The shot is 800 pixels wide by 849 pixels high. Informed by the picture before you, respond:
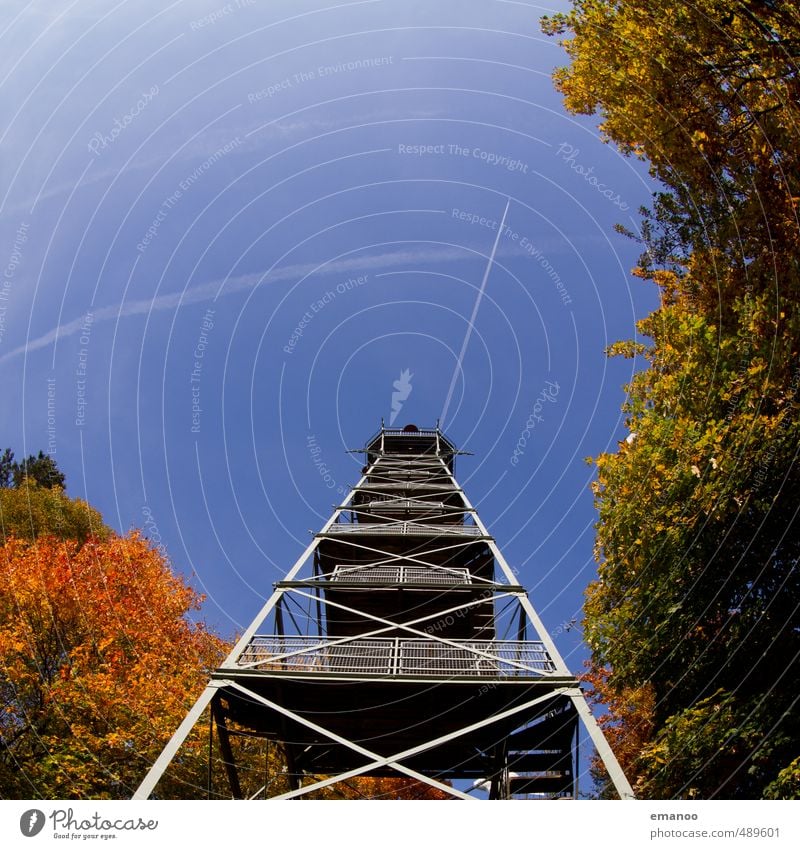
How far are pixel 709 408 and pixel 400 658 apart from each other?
21.1 feet

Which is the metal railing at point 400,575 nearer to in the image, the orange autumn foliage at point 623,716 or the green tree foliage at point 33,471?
the orange autumn foliage at point 623,716

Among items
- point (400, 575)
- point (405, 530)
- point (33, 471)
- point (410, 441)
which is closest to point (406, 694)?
point (400, 575)

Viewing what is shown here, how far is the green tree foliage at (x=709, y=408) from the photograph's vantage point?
8.63 m

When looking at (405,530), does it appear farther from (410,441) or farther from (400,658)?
(410,441)

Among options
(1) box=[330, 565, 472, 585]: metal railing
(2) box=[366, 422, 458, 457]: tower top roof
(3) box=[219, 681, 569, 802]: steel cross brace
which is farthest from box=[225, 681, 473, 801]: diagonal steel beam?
(2) box=[366, 422, 458, 457]: tower top roof

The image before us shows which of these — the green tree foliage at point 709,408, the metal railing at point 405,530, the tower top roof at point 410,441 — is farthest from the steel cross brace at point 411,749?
the tower top roof at point 410,441

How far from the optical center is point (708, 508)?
11047 millimetres

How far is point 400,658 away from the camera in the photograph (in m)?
9.07

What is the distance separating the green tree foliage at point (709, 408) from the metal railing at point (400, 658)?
321 cm

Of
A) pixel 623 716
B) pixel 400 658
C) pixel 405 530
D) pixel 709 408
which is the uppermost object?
pixel 709 408

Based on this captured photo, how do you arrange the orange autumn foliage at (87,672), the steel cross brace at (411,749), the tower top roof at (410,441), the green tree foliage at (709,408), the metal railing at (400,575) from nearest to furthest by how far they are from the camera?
1. the steel cross brace at (411,749)
2. the green tree foliage at (709,408)
3. the metal railing at (400,575)
4. the orange autumn foliage at (87,672)
5. the tower top roof at (410,441)

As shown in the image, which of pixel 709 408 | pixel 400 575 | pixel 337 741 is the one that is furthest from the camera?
pixel 400 575

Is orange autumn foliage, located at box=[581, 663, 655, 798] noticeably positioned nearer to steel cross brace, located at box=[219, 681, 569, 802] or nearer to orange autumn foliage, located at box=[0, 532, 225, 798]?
steel cross brace, located at box=[219, 681, 569, 802]
